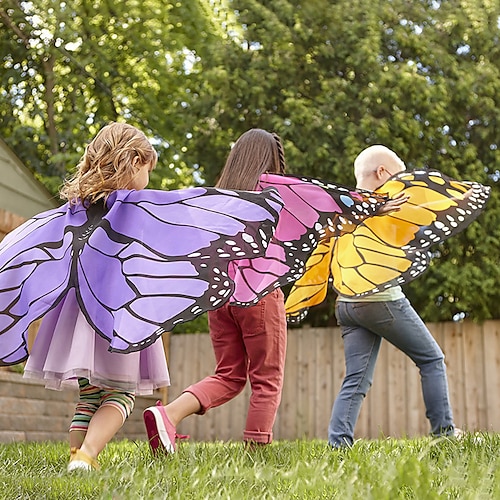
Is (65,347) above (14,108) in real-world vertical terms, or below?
below

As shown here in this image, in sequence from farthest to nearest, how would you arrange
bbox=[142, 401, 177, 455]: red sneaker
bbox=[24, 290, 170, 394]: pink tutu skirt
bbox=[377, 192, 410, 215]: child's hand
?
bbox=[377, 192, 410, 215]: child's hand → bbox=[142, 401, 177, 455]: red sneaker → bbox=[24, 290, 170, 394]: pink tutu skirt

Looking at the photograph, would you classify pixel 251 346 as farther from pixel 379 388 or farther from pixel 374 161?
pixel 379 388

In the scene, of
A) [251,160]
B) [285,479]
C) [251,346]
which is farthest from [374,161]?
[285,479]

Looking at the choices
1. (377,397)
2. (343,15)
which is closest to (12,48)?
(343,15)

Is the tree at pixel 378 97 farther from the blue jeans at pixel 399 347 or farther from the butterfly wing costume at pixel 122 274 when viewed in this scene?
the butterfly wing costume at pixel 122 274

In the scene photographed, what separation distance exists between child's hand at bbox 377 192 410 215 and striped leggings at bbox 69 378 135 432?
4.77 ft

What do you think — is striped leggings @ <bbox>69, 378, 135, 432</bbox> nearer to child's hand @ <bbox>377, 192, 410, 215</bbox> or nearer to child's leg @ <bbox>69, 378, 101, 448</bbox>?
child's leg @ <bbox>69, 378, 101, 448</bbox>

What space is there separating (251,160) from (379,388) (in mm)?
5610

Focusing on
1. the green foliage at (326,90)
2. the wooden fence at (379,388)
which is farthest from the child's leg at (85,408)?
the green foliage at (326,90)

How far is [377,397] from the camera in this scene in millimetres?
8531

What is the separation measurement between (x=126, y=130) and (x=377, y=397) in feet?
19.7

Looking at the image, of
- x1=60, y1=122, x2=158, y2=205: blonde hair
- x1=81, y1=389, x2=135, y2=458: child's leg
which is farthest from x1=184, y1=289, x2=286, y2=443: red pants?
x1=60, y1=122, x2=158, y2=205: blonde hair

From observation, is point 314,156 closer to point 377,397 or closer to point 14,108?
point 377,397

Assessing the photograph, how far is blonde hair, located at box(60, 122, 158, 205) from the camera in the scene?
303cm
